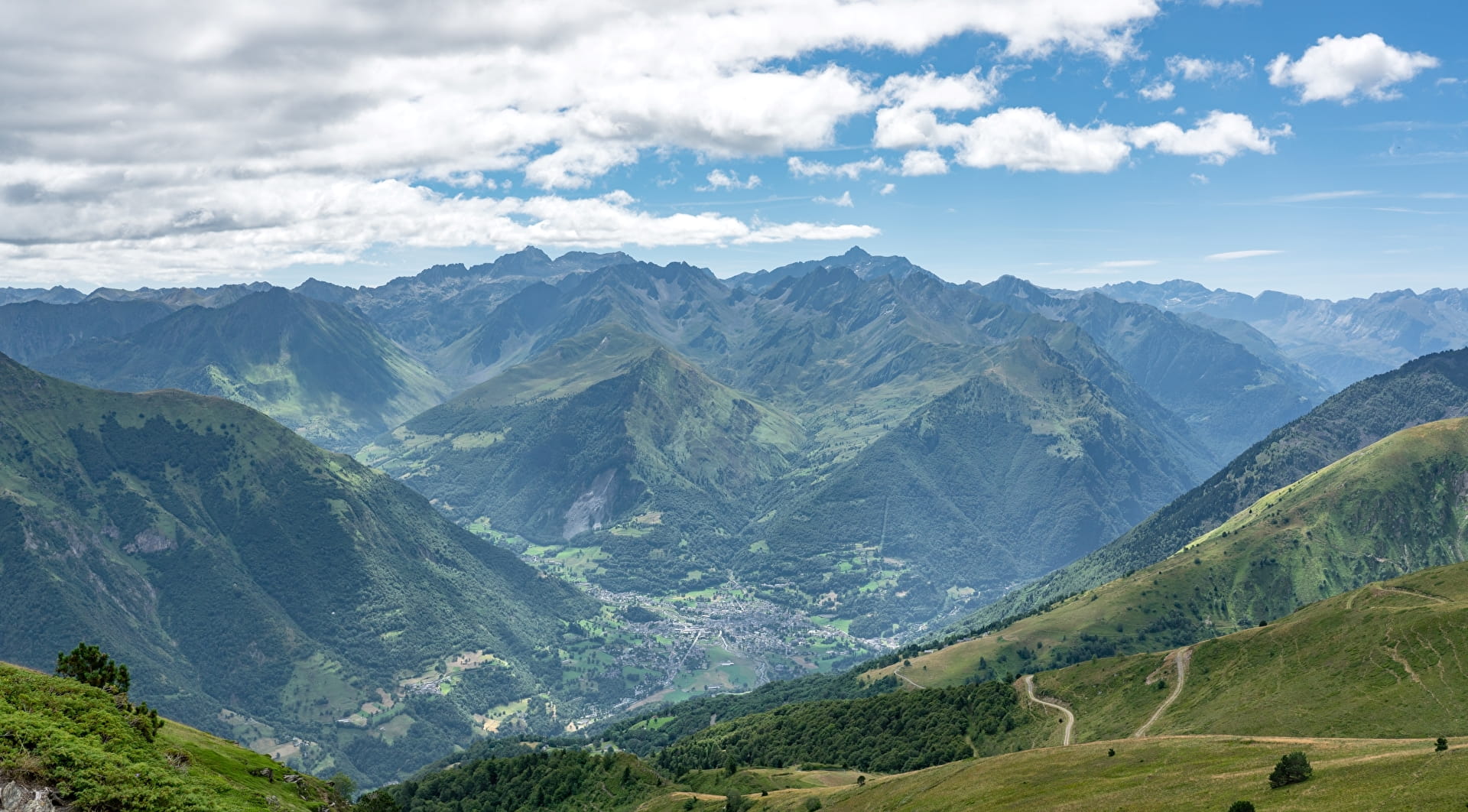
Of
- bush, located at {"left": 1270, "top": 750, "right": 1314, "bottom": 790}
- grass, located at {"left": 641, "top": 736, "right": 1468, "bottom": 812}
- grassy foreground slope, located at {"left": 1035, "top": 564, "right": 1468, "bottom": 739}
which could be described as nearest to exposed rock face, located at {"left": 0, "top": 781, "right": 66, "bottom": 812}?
grass, located at {"left": 641, "top": 736, "right": 1468, "bottom": 812}

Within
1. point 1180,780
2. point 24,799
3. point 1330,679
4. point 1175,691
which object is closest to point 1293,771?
point 1180,780

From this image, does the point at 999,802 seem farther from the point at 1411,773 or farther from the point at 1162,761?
the point at 1411,773

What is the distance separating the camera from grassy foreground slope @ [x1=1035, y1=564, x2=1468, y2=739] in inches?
5497

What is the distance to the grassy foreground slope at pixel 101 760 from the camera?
229ft

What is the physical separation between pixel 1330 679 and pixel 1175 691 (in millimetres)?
32434

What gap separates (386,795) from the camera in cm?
14950

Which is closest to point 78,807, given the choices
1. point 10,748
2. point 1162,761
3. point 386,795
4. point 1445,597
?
point 10,748

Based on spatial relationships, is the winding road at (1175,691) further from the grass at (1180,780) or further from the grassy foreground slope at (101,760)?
the grassy foreground slope at (101,760)

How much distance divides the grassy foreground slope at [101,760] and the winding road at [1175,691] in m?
148

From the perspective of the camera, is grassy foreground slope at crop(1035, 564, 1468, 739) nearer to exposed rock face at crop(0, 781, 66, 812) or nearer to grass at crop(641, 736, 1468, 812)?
grass at crop(641, 736, 1468, 812)

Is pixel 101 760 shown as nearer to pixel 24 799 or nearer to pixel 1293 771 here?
pixel 24 799

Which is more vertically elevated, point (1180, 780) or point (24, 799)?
point (24, 799)

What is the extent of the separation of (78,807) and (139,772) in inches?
333

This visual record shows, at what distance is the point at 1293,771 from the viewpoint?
83.8 metres
